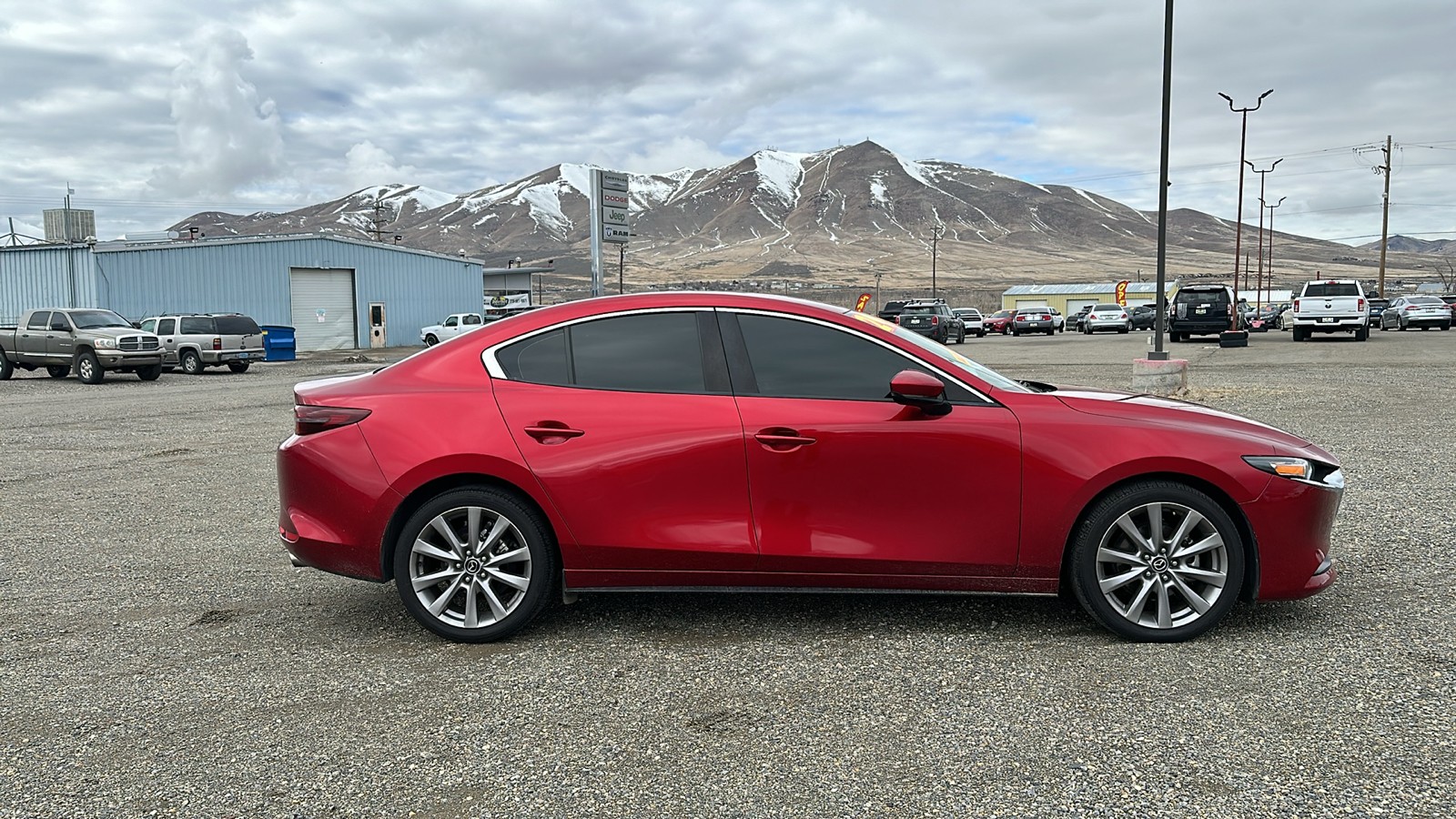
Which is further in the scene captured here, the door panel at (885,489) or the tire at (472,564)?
the tire at (472,564)

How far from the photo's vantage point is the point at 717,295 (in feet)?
16.3

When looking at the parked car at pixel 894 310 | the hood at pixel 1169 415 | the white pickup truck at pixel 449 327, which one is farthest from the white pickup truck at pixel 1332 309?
the hood at pixel 1169 415

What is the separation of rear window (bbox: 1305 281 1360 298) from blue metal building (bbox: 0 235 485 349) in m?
36.8

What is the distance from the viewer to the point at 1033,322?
2234 inches

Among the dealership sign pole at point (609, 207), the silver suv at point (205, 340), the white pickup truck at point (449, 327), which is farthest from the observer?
the dealership sign pole at point (609, 207)

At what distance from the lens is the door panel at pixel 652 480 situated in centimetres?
456

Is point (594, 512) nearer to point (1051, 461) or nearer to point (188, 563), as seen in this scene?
point (1051, 461)

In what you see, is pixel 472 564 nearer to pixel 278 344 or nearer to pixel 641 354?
pixel 641 354

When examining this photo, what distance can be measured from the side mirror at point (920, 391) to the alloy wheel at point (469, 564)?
175cm

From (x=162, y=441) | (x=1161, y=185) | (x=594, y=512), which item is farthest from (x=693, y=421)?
(x=1161, y=185)

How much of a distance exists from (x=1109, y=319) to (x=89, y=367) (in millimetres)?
47801

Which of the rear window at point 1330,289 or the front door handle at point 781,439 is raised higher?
the rear window at point 1330,289

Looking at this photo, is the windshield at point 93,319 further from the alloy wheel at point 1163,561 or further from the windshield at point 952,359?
the alloy wheel at point 1163,561

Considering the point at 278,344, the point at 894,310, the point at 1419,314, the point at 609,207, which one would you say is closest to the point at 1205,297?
the point at 894,310
